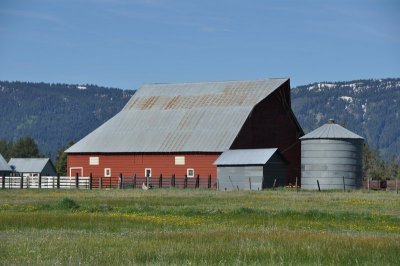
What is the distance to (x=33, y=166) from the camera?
465 ft

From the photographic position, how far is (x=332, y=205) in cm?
4244

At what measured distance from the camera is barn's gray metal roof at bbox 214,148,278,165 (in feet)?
229

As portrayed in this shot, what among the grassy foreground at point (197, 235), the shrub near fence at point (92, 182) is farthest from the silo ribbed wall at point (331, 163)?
the grassy foreground at point (197, 235)

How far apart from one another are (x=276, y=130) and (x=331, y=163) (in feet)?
38.5

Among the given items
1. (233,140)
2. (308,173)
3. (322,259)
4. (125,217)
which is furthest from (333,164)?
(322,259)

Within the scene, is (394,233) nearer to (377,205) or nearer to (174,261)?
(174,261)

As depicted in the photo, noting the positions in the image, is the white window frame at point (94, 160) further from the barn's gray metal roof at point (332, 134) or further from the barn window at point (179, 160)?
the barn's gray metal roof at point (332, 134)

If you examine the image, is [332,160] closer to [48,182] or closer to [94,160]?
[48,182]

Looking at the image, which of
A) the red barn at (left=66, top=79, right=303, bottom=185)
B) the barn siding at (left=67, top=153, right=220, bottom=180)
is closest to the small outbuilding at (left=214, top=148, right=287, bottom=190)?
the barn siding at (left=67, top=153, right=220, bottom=180)

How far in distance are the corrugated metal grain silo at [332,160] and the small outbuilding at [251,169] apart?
212 cm

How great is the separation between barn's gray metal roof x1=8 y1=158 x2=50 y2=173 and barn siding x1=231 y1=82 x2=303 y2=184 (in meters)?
65.7

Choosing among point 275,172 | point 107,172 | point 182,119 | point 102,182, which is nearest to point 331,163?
point 275,172

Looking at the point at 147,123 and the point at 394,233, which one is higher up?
the point at 147,123

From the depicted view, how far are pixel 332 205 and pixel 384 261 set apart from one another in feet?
74.5
